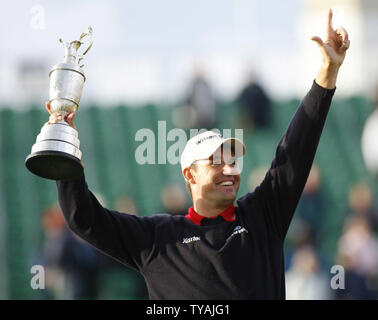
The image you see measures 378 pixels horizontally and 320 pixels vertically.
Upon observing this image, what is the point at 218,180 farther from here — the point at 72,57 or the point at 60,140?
the point at 72,57

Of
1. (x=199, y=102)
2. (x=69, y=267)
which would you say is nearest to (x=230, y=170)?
(x=69, y=267)

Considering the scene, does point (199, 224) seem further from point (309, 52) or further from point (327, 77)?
point (309, 52)

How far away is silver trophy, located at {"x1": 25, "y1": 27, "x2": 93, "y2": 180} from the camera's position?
332 cm

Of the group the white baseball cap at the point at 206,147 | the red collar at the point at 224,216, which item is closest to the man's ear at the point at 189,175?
the white baseball cap at the point at 206,147

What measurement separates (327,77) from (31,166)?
1225 millimetres

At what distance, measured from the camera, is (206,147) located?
142 inches

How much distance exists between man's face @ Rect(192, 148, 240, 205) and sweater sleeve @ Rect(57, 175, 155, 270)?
10.5 inches

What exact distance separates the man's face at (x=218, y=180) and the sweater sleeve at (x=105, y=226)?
0.88 ft

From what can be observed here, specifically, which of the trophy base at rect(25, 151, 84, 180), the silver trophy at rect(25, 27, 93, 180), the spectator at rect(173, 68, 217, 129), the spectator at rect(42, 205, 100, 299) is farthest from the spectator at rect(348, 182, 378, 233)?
the trophy base at rect(25, 151, 84, 180)

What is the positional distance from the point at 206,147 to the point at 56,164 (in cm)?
65

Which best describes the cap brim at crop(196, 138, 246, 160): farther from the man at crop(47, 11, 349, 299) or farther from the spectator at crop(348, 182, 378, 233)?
the spectator at crop(348, 182, 378, 233)

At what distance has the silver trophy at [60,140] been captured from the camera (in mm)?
3324

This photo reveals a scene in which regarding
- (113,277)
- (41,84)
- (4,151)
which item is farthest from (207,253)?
(41,84)

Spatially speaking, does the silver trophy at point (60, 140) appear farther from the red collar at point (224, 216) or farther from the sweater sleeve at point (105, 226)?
the red collar at point (224, 216)
